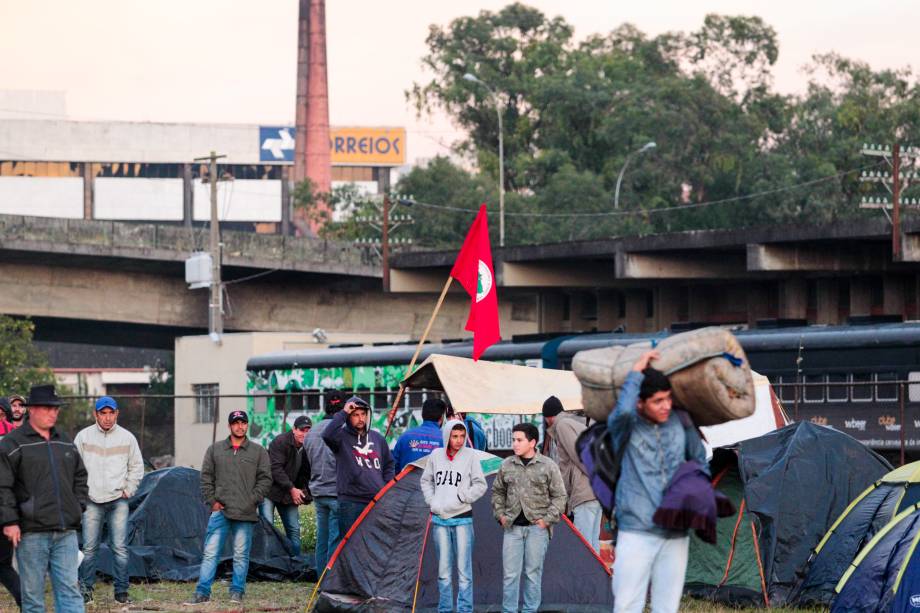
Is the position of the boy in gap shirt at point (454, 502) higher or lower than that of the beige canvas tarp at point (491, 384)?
lower

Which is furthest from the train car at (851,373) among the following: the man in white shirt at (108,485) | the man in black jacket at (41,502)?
the man in black jacket at (41,502)

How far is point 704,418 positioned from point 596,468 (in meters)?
0.66

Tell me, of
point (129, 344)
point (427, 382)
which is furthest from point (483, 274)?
point (129, 344)

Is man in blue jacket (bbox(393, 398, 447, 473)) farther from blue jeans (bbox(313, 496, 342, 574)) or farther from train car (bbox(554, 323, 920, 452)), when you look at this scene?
train car (bbox(554, 323, 920, 452))

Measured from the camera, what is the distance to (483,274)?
1688 cm

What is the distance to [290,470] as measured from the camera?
50.2 ft

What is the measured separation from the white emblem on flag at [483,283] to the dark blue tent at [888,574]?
636cm

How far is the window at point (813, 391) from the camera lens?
27.0 m

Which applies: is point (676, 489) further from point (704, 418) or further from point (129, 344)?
point (129, 344)

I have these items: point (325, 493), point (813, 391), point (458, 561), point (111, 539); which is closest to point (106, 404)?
point (111, 539)

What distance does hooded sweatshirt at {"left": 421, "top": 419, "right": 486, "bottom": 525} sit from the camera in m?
11.7

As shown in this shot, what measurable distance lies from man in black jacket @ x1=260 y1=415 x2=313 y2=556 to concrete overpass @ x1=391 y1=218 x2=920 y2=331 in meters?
21.6

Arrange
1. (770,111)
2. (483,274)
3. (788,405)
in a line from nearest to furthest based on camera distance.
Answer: (483,274) → (788,405) → (770,111)

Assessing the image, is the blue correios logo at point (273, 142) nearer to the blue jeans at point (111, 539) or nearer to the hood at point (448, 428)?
the blue jeans at point (111, 539)
